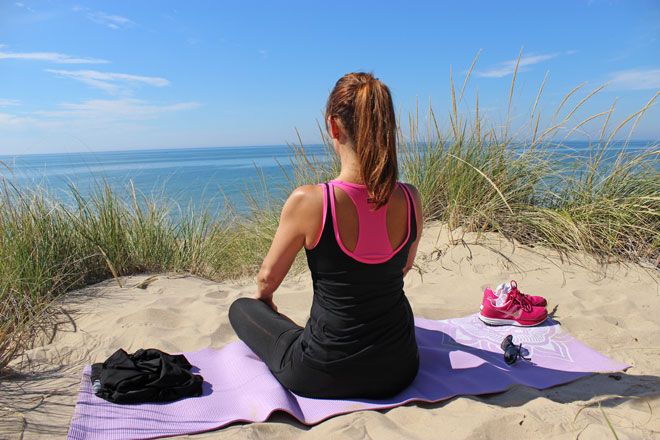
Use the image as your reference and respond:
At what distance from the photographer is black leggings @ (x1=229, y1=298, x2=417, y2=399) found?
6.87 feet

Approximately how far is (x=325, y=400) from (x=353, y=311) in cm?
45

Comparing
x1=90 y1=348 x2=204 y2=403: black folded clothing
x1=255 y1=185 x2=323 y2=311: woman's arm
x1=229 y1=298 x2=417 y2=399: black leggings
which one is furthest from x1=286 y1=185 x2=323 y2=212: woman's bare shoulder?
x1=90 y1=348 x2=204 y2=403: black folded clothing

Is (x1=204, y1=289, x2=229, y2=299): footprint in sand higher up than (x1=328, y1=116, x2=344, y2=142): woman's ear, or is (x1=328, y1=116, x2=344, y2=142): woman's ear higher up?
(x1=328, y1=116, x2=344, y2=142): woman's ear

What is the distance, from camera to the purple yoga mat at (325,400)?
6.41 feet

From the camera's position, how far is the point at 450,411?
2043mm

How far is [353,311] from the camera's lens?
200 centimetres

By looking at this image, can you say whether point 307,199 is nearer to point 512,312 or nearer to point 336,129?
point 336,129

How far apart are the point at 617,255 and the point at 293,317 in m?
2.64

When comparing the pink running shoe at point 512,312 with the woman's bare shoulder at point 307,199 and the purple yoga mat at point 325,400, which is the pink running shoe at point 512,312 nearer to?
the purple yoga mat at point 325,400

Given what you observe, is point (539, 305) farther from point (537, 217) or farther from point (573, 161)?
point (573, 161)

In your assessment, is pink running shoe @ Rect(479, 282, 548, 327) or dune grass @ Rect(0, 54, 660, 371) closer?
pink running shoe @ Rect(479, 282, 548, 327)

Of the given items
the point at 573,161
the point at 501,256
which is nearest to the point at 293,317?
the point at 501,256

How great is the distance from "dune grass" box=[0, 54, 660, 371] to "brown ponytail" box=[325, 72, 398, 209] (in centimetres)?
210

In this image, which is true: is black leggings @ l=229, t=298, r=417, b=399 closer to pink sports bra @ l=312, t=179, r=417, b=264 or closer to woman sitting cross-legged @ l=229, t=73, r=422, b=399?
woman sitting cross-legged @ l=229, t=73, r=422, b=399
